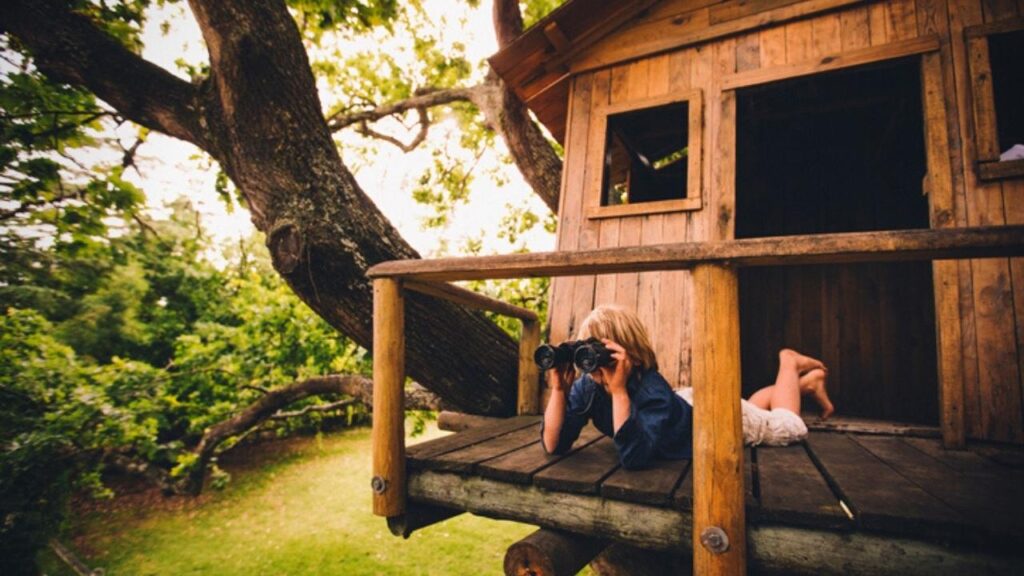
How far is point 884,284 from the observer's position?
212 inches

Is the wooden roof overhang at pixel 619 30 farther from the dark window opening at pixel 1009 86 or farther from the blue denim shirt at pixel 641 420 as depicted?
the blue denim shirt at pixel 641 420

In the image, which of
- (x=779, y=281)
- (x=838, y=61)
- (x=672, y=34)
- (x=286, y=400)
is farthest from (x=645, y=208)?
(x=286, y=400)

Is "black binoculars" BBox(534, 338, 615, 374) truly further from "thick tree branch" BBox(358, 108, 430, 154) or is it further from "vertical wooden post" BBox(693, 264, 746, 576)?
"thick tree branch" BBox(358, 108, 430, 154)

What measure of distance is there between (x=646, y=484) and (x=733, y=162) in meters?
2.78

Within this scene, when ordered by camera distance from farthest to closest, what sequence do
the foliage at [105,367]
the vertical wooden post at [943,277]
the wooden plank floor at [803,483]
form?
the foliage at [105,367], the vertical wooden post at [943,277], the wooden plank floor at [803,483]

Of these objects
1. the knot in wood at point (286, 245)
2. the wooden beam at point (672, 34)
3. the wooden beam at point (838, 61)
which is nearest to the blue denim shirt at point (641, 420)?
the knot in wood at point (286, 245)

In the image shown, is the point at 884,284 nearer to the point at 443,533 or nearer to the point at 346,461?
the point at 443,533

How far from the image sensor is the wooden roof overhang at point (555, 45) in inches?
161

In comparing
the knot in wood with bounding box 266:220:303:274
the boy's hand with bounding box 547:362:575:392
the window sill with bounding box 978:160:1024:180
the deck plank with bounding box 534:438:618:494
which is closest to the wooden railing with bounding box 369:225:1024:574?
the deck plank with bounding box 534:438:618:494

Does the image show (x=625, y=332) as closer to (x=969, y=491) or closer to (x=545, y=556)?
(x=545, y=556)

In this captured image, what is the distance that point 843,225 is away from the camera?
584cm

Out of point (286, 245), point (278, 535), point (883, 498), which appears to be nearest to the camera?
point (883, 498)

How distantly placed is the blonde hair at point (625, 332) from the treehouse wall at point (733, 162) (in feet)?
4.21

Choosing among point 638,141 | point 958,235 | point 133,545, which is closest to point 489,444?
point 958,235
